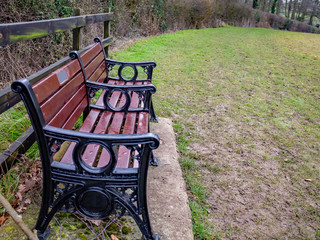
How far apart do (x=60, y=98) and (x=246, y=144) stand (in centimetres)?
269

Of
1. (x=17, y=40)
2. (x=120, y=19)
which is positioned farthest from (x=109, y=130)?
(x=120, y=19)

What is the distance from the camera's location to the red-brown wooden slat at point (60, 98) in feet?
5.87

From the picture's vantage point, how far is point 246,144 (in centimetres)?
384

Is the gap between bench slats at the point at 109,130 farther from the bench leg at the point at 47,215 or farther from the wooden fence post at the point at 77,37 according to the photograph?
the wooden fence post at the point at 77,37

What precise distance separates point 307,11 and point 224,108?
1557 inches

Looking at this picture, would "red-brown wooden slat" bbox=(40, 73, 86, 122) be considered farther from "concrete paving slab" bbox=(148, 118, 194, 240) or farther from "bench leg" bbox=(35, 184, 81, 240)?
"concrete paving slab" bbox=(148, 118, 194, 240)

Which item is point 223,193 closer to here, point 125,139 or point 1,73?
point 125,139

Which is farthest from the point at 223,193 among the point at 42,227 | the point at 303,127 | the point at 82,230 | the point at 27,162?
the point at 303,127

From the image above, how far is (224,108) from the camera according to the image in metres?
5.04

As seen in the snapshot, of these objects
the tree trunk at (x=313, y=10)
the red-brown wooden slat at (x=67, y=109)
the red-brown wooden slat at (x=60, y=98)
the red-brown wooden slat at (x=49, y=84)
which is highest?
the tree trunk at (x=313, y=10)

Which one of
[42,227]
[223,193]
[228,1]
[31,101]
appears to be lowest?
[223,193]

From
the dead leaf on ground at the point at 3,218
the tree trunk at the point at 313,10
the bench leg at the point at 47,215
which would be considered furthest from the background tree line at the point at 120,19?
the tree trunk at the point at 313,10

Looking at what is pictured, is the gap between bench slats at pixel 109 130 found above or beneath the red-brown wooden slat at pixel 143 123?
beneath

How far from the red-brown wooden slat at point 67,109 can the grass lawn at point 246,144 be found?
4.60 feet
